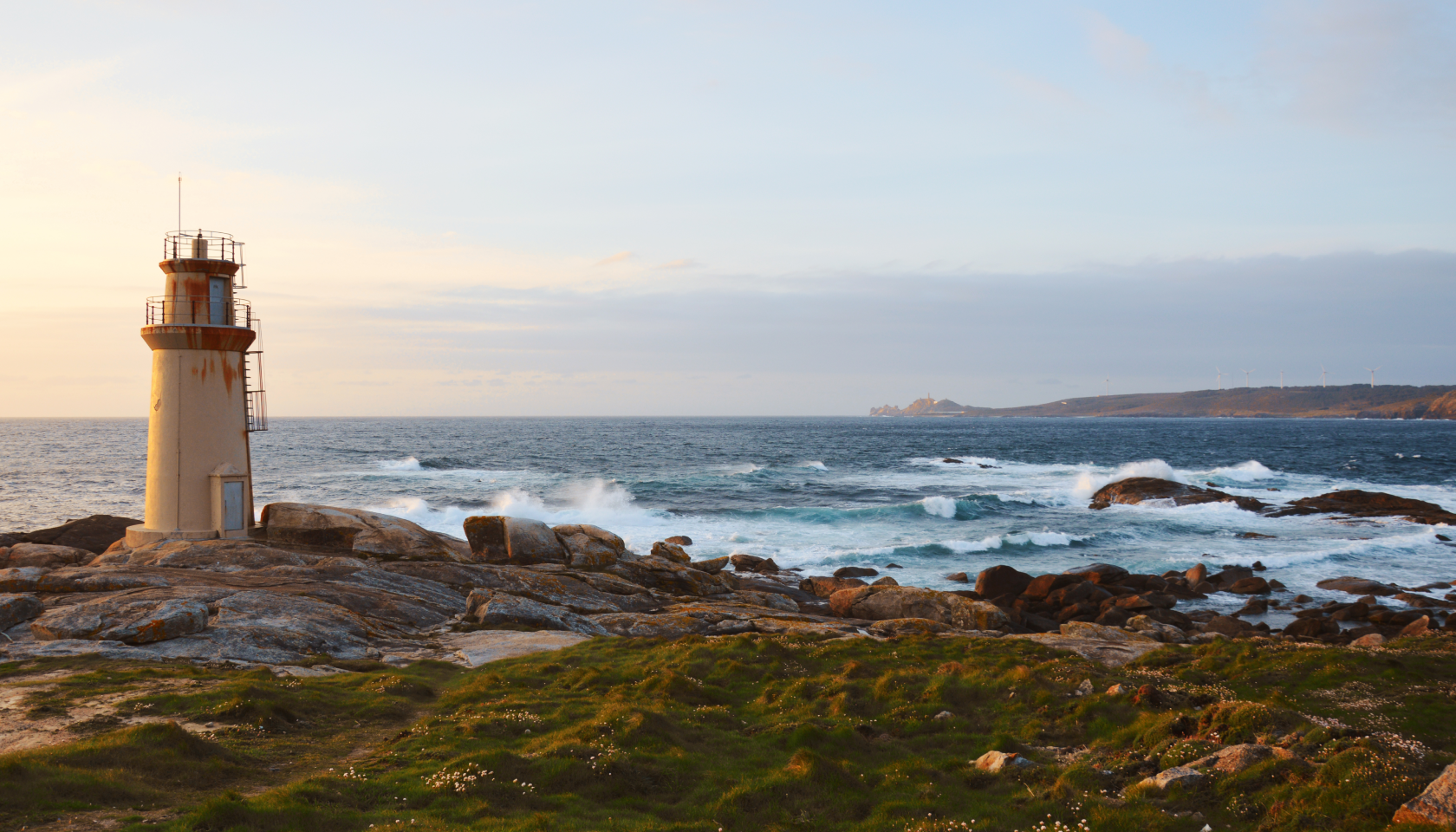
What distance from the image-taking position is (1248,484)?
A: 77.3m

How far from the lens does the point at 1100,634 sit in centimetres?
2695

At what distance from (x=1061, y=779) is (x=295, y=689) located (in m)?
Result: 14.5

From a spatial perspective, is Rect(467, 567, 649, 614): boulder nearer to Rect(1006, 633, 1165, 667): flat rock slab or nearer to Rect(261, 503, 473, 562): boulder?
Rect(261, 503, 473, 562): boulder

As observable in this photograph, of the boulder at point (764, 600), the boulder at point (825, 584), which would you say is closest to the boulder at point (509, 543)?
the boulder at point (764, 600)

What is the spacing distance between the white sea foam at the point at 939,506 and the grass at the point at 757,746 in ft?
135

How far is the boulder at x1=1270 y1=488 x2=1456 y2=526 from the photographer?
174 feet

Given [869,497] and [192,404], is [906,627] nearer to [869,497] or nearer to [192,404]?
[192,404]

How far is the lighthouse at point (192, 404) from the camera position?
27766 millimetres

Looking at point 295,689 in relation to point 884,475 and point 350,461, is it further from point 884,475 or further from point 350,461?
point 350,461

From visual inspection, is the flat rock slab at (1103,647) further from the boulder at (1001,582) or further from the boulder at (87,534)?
the boulder at (87,534)

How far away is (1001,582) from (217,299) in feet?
116

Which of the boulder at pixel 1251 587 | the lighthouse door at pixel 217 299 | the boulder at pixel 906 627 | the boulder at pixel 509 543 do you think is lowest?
the boulder at pixel 1251 587

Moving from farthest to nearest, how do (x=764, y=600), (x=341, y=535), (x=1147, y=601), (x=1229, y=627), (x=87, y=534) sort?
(x=87, y=534) < (x=764, y=600) < (x=1147, y=601) < (x=341, y=535) < (x=1229, y=627)

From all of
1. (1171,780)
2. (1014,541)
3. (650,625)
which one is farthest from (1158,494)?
(1171,780)
